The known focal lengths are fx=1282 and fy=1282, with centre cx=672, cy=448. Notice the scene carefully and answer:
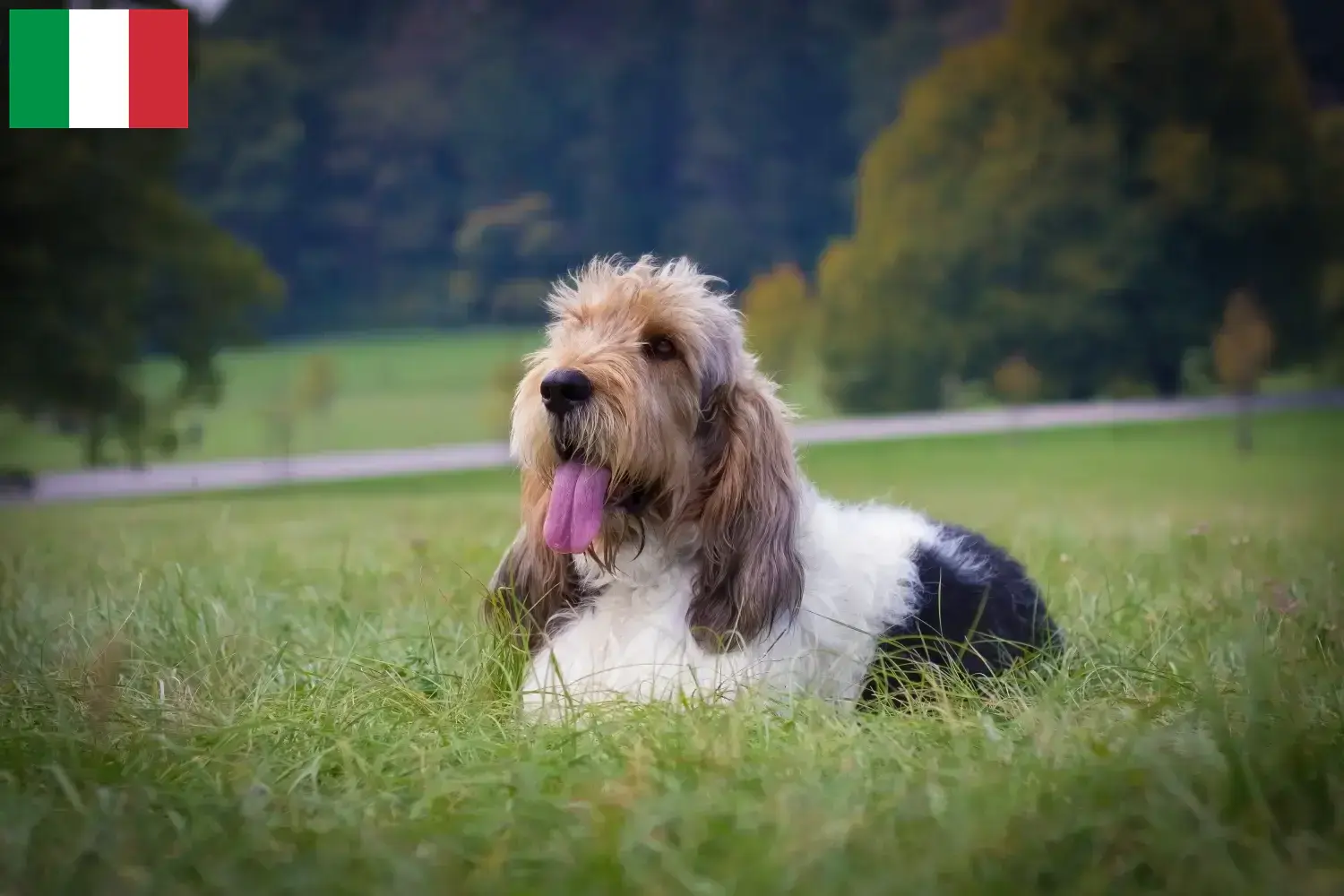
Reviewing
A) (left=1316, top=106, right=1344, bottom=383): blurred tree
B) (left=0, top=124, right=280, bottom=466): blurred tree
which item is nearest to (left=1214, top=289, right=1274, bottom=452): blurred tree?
(left=1316, top=106, right=1344, bottom=383): blurred tree

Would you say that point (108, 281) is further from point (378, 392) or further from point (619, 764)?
point (619, 764)

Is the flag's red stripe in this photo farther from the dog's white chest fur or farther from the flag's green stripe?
the dog's white chest fur

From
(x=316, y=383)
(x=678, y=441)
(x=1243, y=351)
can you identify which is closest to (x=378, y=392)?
(x=316, y=383)

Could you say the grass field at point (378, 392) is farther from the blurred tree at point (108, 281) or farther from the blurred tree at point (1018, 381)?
the blurred tree at point (1018, 381)

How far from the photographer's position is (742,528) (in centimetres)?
399

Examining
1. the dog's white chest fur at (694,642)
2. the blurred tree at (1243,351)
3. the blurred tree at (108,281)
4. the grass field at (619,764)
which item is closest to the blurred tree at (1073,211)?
the blurred tree at (1243,351)

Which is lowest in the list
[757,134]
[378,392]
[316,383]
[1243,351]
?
[378,392]

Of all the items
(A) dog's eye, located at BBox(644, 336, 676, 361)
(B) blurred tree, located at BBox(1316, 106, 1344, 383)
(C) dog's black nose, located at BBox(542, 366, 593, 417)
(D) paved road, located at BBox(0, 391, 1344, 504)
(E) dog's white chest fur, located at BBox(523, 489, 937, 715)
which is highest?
(B) blurred tree, located at BBox(1316, 106, 1344, 383)

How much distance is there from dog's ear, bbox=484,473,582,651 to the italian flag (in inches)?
127

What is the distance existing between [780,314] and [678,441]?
11515mm

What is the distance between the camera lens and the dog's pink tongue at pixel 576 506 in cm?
387

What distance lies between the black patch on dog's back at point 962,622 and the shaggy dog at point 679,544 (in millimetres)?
12

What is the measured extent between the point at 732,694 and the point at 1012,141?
13914 millimetres

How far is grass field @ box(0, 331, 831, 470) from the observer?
14.9m
